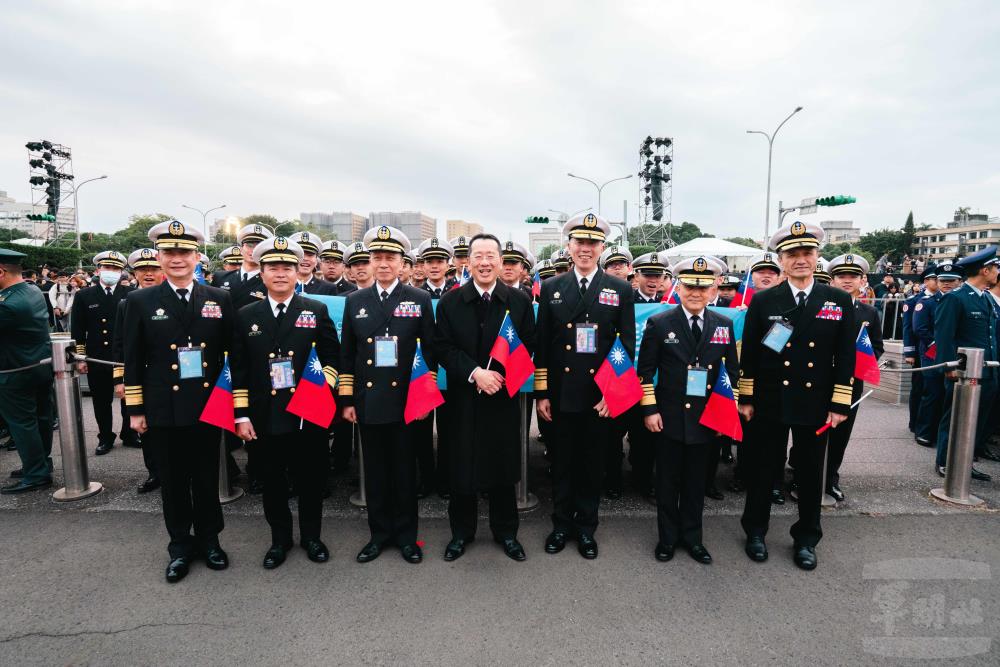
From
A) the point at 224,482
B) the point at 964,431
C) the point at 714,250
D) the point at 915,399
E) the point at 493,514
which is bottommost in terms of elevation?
the point at 224,482

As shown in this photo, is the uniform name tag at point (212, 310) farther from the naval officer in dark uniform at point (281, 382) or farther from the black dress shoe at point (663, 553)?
the black dress shoe at point (663, 553)

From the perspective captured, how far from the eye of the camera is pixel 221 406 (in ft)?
11.5

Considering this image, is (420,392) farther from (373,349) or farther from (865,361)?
(865,361)

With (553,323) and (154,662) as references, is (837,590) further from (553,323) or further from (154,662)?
(154,662)

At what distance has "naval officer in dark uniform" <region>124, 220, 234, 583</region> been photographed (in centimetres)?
346

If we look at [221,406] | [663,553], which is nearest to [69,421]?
[221,406]

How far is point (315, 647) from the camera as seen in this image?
286 cm

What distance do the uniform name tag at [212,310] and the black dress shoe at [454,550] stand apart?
2.37 metres

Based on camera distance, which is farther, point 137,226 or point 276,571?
point 137,226

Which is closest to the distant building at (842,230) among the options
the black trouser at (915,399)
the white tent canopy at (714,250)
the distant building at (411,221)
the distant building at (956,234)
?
the distant building at (956,234)

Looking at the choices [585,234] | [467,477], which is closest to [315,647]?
[467,477]

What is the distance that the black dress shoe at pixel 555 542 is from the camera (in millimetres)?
3889

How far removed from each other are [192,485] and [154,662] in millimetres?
1221

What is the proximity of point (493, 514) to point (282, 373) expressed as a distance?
1.90 m
